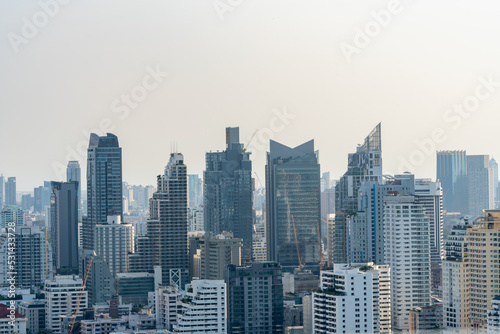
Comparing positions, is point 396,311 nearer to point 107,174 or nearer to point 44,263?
point 44,263

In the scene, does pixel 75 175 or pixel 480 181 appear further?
pixel 75 175

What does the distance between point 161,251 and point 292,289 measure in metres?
6.12

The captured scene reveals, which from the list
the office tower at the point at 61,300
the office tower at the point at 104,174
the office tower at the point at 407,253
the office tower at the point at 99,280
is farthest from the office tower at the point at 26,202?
the office tower at the point at 407,253

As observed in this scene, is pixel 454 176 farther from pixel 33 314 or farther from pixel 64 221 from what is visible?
pixel 33 314

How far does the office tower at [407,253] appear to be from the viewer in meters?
14.0

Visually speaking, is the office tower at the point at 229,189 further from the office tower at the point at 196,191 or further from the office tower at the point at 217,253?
the office tower at the point at 217,253

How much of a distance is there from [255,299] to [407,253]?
2.96 meters

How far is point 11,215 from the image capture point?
2188 centimetres

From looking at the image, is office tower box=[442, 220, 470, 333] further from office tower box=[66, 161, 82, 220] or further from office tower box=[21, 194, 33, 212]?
office tower box=[21, 194, 33, 212]

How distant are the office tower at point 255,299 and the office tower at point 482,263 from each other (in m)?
2.35

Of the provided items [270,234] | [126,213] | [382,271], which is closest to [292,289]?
[382,271]

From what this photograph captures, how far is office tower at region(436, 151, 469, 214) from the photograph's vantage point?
2198cm

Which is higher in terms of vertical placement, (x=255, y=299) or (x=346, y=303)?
(x=346, y=303)

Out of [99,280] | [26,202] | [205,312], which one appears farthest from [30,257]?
[205,312]
